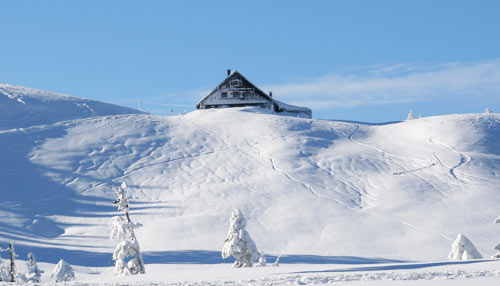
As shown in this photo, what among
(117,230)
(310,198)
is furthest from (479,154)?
(117,230)

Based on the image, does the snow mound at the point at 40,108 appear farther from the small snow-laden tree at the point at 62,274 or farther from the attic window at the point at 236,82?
the small snow-laden tree at the point at 62,274

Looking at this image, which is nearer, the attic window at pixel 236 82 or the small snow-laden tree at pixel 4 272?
the small snow-laden tree at pixel 4 272

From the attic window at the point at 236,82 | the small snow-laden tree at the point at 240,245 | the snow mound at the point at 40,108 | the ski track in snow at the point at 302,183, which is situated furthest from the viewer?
the attic window at the point at 236,82

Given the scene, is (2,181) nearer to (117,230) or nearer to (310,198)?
(310,198)

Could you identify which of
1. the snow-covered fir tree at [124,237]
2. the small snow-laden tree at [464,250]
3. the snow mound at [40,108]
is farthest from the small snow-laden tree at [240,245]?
the snow mound at [40,108]

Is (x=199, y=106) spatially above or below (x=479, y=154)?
above

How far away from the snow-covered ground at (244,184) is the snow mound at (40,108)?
0.90ft

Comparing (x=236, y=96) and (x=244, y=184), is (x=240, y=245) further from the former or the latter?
(x=236, y=96)

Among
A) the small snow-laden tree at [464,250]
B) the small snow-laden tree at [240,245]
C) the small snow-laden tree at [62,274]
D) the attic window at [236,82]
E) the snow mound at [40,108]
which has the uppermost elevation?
the attic window at [236,82]

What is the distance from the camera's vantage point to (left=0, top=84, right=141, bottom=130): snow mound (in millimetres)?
63281

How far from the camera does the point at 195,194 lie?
4641 centimetres

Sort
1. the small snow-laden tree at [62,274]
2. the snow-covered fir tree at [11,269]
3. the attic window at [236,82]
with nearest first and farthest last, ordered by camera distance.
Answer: the snow-covered fir tree at [11,269] → the small snow-laden tree at [62,274] → the attic window at [236,82]

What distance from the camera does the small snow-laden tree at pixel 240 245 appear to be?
82.8 feet

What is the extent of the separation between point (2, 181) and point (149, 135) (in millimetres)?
14931
